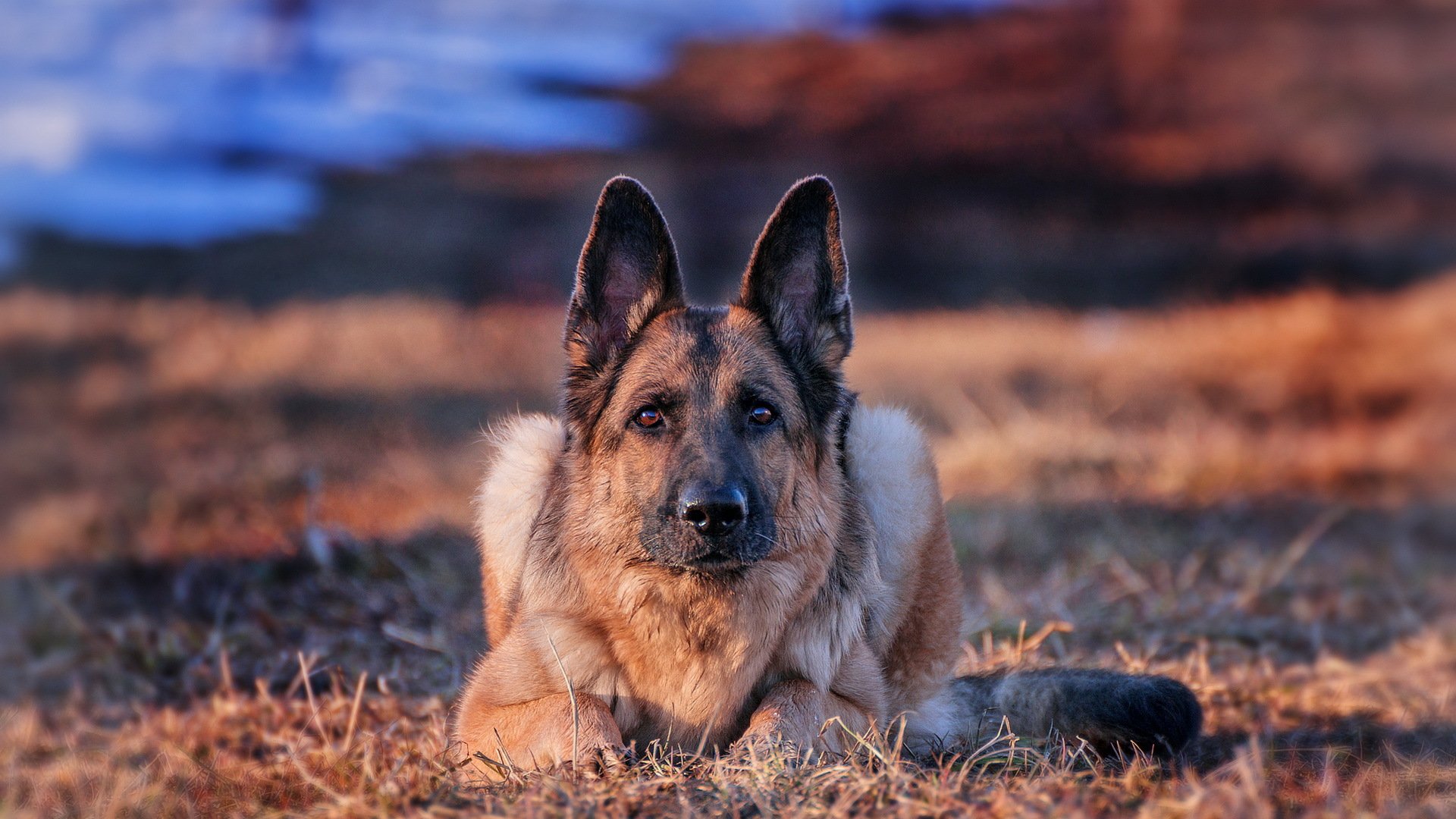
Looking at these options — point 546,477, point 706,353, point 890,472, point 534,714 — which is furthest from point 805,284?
point 534,714

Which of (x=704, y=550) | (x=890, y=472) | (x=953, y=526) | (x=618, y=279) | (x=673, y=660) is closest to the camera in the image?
(x=704, y=550)

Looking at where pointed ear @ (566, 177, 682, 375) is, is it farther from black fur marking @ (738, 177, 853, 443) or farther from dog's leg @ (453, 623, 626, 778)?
dog's leg @ (453, 623, 626, 778)

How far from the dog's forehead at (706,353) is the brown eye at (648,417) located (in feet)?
0.36

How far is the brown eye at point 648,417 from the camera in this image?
3770 mm

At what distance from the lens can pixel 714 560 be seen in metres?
3.49

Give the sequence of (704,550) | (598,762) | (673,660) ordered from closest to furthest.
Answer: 1. (598,762)
2. (704,550)
3. (673,660)

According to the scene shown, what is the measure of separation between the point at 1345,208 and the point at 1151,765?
1440cm

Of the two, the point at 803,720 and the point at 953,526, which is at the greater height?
the point at 803,720

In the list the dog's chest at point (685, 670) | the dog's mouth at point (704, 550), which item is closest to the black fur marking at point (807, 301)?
the dog's mouth at point (704, 550)

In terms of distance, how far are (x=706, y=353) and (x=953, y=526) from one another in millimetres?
5038

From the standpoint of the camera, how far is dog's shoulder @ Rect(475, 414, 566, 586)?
14.4 feet

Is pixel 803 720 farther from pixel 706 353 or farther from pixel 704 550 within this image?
pixel 706 353

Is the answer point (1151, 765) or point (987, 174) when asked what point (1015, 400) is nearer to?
point (987, 174)

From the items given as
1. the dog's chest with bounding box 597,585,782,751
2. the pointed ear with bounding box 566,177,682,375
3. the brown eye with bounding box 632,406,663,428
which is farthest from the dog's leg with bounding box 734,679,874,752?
the pointed ear with bounding box 566,177,682,375
